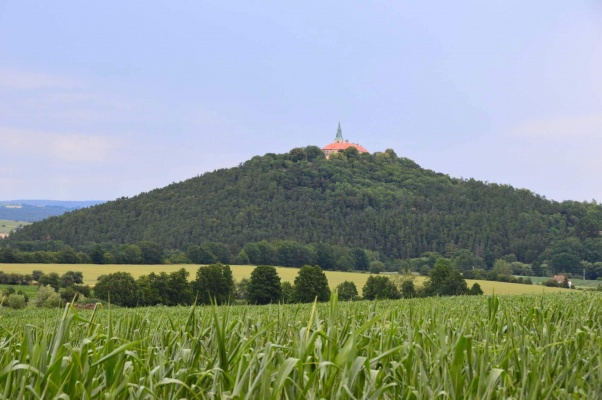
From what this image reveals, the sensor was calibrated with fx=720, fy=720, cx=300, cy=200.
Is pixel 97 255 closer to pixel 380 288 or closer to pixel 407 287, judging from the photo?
pixel 380 288

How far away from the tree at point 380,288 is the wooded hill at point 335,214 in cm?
4837

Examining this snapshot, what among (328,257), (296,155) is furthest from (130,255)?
(296,155)

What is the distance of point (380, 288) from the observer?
63812 millimetres

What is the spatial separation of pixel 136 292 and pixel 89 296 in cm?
396

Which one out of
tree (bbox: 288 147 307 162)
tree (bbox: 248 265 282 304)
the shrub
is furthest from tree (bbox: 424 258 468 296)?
tree (bbox: 288 147 307 162)

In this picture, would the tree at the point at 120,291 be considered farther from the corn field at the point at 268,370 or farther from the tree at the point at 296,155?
the tree at the point at 296,155

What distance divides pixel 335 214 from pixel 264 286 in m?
71.8

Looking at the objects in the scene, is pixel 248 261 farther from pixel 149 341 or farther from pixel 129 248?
pixel 149 341

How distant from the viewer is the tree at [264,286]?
60.3 metres

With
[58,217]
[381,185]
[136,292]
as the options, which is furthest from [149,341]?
[381,185]

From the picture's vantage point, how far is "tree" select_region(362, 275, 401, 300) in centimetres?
6222

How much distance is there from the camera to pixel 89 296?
59500 mm

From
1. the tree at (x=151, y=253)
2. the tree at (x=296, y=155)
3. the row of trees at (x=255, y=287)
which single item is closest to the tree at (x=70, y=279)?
the row of trees at (x=255, y=287)

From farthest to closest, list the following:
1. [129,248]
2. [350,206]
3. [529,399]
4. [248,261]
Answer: [350,206] → [248,261] → [129,248] → [529,399]
